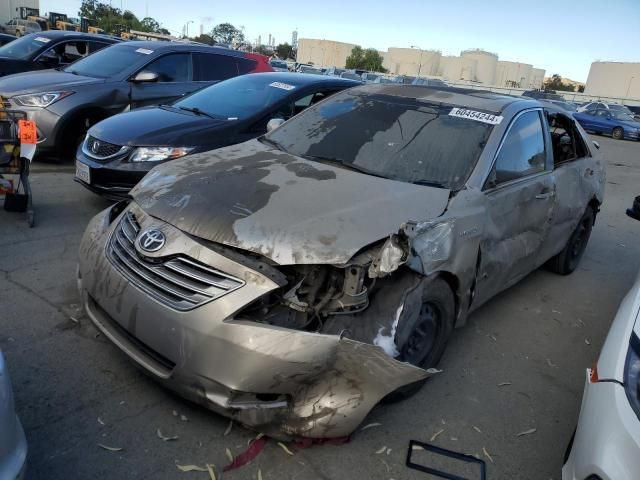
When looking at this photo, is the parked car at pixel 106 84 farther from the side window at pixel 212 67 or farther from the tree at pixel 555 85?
the tree at pixel 555 85

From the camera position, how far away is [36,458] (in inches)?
91.4

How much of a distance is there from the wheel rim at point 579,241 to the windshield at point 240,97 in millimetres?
3406

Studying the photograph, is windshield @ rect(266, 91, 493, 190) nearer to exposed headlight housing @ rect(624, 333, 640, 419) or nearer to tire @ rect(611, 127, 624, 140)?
exposed headlight housing @ rect(624, 333, 640, 419)

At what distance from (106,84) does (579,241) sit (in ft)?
20.4

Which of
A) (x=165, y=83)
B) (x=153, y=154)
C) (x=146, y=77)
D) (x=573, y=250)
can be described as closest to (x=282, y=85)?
(x=153, y=154)


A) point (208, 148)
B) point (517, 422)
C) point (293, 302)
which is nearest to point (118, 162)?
point (208, 148)

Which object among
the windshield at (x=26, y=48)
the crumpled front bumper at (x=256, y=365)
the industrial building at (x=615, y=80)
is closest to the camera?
the crumpled front bumper at (x=256, y=365)

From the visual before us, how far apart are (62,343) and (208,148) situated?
2.64 m

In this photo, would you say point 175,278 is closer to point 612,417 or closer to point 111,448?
point 111,448

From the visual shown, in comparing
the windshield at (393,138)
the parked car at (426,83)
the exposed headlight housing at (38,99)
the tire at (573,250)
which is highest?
the parked car at (426,83)

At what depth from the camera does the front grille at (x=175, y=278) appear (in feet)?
8.03

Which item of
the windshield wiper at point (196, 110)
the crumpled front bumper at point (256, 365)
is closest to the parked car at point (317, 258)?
the crumpled front bumper at point (256, 365)

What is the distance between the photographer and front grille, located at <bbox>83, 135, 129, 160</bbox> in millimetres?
5078

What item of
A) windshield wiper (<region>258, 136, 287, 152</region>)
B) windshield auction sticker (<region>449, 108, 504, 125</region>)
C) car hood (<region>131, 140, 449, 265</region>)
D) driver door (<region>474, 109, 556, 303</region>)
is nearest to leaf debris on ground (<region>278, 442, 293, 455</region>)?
car hood (<region>131, 140, 449, 265</region>)
